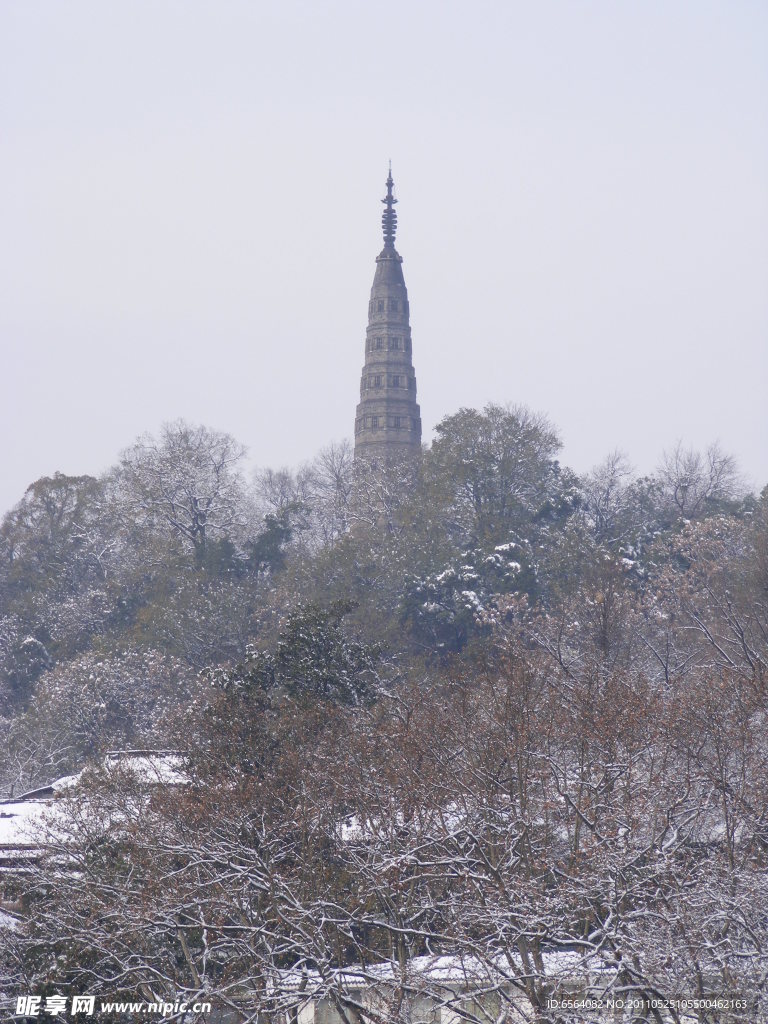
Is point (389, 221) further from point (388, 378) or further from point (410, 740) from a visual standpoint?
point (410, 740)

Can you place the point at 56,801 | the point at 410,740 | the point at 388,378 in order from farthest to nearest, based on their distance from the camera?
1. the point at 388,378
2. the point at 56,801
3. the point at 410,740

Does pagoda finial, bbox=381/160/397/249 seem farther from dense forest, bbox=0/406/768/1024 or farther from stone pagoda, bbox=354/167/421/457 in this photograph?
dense forest, bbox=0/406/768/1024

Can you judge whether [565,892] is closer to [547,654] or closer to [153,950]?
[153,950]

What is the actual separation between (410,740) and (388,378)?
40953 mm

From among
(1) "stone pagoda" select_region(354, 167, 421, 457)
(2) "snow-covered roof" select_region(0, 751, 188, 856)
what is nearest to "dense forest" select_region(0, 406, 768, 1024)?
(2) "snow-covered roof" select_region(0, 751, 188, 856)

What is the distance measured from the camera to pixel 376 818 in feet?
59.7

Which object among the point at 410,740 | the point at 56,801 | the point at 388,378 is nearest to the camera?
the point at 410,740

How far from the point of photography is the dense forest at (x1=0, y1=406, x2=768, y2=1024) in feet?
44.0

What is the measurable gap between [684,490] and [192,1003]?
3696cm

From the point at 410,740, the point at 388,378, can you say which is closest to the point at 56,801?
the point at 410,740

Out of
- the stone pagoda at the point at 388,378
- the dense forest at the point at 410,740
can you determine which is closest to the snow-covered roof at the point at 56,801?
the dense forest at the point at 410,740

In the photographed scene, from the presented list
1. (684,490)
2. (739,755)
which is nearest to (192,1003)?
(739,755)

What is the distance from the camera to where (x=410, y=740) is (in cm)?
1841

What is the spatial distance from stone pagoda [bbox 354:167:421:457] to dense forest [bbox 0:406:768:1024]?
9710mm
